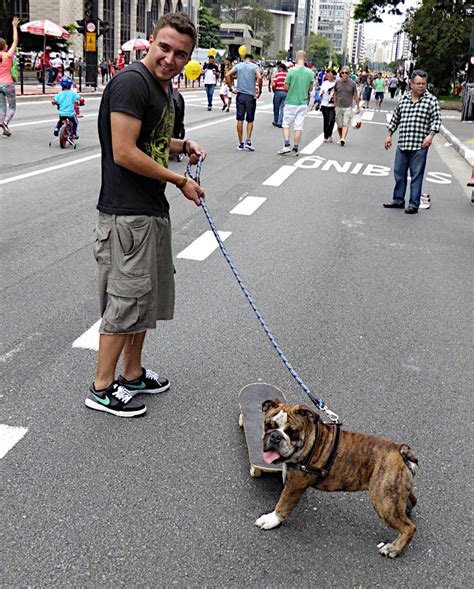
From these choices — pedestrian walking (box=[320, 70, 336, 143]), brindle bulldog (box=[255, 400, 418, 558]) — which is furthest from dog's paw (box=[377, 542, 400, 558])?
pedestrian walking (box=[320, 70, 336, 143])

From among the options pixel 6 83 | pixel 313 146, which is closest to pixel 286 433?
pixel 6 83

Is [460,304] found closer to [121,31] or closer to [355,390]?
[355,390]

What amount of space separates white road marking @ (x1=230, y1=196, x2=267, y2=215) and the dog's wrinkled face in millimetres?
6769

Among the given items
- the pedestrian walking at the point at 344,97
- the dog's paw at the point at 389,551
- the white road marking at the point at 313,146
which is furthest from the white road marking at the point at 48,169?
the dog's paw at the point at 389,551

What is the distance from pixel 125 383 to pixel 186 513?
3.89 ft

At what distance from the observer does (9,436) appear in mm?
3578

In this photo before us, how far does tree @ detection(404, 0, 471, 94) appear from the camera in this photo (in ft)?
137

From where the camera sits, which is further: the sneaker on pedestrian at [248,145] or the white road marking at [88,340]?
the sneaker on pedestrian at [248,145]

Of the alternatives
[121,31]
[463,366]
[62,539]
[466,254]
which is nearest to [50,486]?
[62,539]

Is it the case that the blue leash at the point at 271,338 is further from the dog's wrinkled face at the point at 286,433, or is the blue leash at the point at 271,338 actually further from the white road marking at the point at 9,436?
the white road marking at the point at 9,436

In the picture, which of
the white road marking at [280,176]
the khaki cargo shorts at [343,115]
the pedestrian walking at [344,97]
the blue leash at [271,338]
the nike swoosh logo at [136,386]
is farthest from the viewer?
the khaki cargo shorts at [343,115]

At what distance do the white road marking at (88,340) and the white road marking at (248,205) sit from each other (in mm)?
4733

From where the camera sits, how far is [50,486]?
3.18 meters

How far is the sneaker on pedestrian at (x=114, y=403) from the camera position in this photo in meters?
3.86
